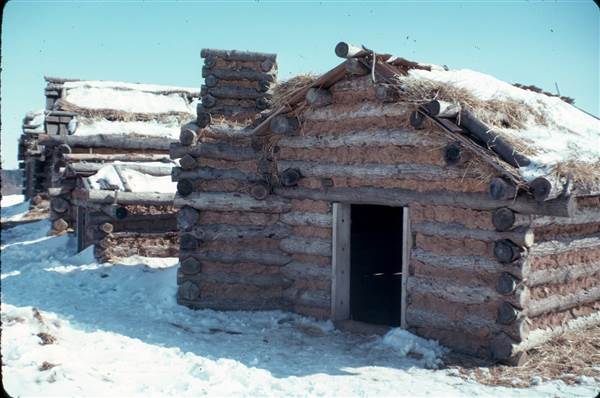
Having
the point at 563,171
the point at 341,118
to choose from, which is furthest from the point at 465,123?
the point at 341,118

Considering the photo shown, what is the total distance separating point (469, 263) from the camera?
26.5ft

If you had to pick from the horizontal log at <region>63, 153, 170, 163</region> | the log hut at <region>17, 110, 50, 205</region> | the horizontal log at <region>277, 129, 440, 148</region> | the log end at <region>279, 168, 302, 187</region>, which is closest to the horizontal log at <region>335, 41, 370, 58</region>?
the horizontal log at <region>277, 129, 440, 148</region>

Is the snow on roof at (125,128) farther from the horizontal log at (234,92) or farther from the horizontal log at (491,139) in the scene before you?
the horizontal log at (491,139)

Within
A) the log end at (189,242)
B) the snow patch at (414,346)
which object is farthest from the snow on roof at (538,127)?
the log end at (189,242)

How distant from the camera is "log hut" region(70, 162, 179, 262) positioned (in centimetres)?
1337

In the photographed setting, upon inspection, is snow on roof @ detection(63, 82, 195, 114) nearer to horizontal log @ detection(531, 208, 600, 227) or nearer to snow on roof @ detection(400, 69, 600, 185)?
snow on roof @ detection(400, 69, 600, 185)

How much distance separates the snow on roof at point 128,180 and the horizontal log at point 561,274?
8.74 metres

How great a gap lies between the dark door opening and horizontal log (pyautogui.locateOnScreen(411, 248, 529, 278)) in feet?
9.07

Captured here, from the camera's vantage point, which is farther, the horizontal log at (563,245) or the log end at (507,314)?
the horizontal log at (563,245)

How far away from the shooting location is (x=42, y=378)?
20.6 ft

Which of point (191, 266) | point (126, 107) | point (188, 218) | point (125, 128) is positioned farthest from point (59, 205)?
point (191, 266)

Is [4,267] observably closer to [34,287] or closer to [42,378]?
[34,287]

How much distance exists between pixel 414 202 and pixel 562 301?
8.08ft

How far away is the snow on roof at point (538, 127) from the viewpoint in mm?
7723
